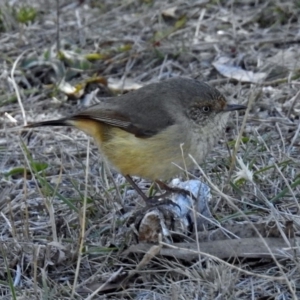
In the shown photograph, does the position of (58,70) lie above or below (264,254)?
below

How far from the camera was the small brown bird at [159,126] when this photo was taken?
500cm

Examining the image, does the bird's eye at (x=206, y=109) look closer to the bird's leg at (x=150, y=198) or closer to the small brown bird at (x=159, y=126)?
the small brown bird at (x=159, y=126)

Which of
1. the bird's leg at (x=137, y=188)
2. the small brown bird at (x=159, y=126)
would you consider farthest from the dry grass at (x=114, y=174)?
the small brown bird at (x=159, y=126)

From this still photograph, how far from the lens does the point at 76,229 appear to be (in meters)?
4.83

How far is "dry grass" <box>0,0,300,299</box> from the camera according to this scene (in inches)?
165

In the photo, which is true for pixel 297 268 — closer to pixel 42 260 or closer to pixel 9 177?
pixel 42 260

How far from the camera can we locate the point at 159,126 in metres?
5.09

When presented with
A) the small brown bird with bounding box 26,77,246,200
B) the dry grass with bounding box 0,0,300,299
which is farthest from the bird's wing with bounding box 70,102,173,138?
the dry grass with bounding box 0,0,300,299

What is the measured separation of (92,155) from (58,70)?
4.87 feet

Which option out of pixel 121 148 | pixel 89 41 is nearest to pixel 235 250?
pixel 121 148

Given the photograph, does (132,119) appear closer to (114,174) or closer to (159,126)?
(159,126)

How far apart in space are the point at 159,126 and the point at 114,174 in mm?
857

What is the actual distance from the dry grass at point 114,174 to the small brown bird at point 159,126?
0.24 metres

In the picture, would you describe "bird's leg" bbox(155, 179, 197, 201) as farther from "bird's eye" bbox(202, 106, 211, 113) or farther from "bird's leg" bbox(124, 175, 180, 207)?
"bird's eye" bbox(202, 106, 211, 113)
